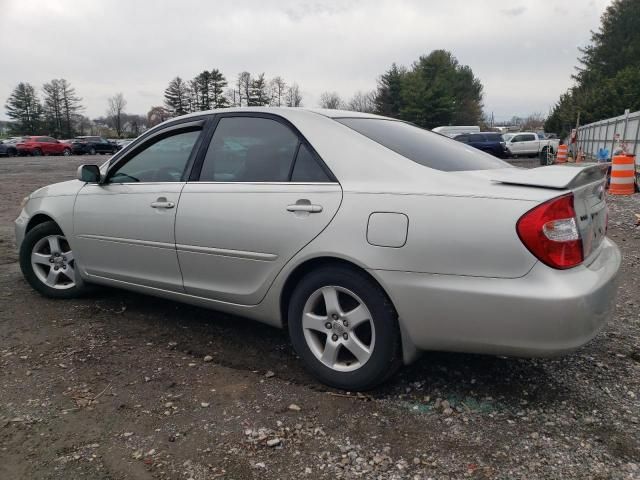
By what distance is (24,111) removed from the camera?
69.6 metres

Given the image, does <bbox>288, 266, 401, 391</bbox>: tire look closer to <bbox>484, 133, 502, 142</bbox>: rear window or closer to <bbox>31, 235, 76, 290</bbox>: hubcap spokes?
<bbox>31, 235, 76, 290</bbox>: hubcap spokes

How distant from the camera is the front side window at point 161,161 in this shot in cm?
365

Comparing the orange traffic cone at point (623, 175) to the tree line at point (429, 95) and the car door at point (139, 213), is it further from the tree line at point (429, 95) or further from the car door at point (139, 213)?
the tree line at point (429, 95)

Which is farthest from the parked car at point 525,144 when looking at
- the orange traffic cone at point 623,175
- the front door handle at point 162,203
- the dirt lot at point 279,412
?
the front door handle at point 162,203

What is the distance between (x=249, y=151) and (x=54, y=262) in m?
2.24

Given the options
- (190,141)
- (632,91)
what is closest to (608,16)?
(632,91)

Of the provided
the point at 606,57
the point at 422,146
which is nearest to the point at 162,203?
the point at 422,146

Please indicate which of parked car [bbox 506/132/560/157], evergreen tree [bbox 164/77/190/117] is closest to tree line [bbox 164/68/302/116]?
evergreen tree [bbox 164/77/190/117]

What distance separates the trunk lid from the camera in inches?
96.8

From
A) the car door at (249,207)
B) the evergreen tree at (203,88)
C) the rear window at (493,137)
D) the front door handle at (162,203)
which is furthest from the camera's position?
the evergreen tree at (203,88)

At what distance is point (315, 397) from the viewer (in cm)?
287

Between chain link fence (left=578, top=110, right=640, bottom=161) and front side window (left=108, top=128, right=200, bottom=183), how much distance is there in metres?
14.9

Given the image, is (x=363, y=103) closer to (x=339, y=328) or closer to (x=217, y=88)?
(x=217, y=88)

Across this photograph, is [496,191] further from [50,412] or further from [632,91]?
[632,91]
